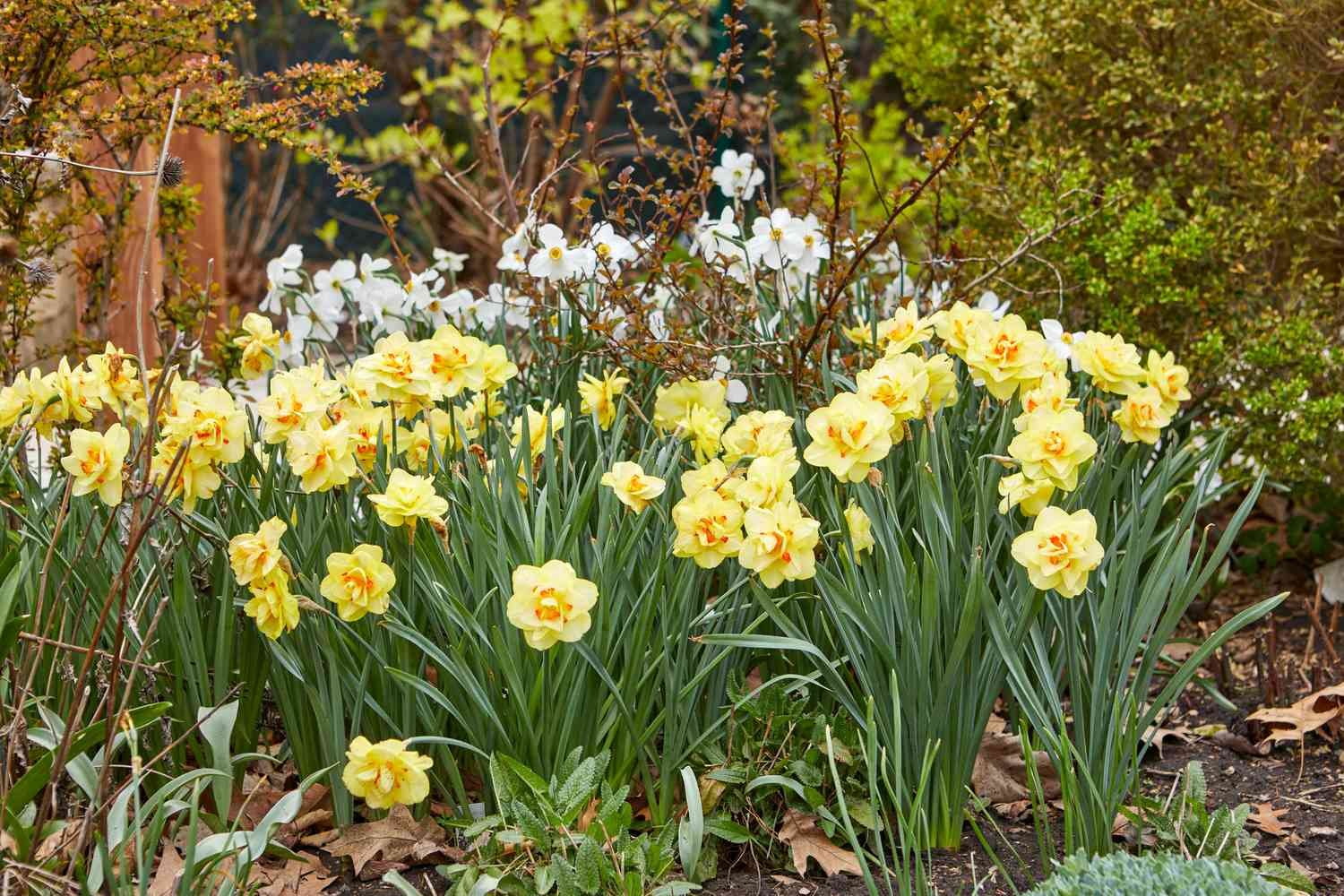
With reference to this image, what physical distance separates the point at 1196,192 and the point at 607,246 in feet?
5.12

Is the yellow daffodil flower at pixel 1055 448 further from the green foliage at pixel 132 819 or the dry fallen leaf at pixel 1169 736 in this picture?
the green foliage at pixel 132 819

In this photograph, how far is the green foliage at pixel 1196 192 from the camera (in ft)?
10.4

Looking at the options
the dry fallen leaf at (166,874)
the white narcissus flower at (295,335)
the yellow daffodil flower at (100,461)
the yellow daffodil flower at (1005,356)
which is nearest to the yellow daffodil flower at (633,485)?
the yellow daffodil flower at (1005,356)

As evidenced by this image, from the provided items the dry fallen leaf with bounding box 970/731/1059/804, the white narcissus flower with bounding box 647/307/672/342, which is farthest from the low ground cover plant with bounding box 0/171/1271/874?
the white narcissus flower with bounding box 647/307/672/342

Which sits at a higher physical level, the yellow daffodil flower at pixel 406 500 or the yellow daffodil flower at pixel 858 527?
the yellow daffodil flower at pixel 406 500

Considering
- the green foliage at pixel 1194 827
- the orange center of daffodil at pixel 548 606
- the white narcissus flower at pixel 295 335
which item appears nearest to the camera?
the orange center of daffodil at pixel 548 606

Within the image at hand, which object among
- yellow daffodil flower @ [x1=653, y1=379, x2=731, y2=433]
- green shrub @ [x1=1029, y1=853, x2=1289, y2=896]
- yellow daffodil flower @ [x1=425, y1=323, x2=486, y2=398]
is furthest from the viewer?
yellow daffodil flower @ [x1=653, y1=379, x2=731, y2=433]

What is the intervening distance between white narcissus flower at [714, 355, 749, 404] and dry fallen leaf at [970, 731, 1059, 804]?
2.78 ft

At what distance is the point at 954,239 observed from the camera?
9.75ft

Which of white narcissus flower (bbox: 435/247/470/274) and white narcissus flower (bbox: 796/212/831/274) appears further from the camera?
white narcissus flower (bbox: 435/247/470/274)

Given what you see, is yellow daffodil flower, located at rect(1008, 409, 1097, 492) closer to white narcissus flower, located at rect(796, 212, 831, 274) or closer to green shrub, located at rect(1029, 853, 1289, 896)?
green shrub, located at rect(1029, 853, 1289, 896)

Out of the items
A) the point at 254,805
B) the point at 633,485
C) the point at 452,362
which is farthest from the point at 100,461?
the point at 633,485

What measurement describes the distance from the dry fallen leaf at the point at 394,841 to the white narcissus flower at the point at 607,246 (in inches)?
45.6

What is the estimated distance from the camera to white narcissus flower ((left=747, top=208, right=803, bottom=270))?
2709 mm
